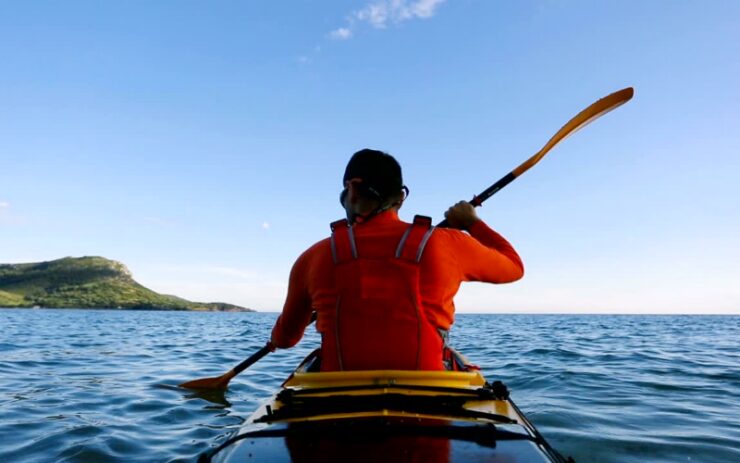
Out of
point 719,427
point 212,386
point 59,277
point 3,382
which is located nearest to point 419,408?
point 719,427

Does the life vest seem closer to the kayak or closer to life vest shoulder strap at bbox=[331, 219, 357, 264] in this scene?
life vest shoulder strap at bbox=[331, 219, 357, 264]

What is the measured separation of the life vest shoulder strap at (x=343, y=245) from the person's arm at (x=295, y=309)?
0.88ft

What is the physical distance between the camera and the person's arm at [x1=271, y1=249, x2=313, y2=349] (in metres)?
3.43

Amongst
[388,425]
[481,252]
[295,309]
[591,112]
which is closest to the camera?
[388,425]

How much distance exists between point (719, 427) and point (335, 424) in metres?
6.56

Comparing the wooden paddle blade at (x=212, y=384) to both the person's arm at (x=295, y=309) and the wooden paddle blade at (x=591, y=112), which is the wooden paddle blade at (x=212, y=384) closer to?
the person's arm at (x=295, y=309)

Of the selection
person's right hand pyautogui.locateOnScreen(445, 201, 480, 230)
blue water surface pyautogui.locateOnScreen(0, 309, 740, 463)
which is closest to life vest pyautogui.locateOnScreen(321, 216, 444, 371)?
person's right hand pyautogui.locateOnScreen(445, 201, 480, 230)

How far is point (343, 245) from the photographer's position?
3158mm

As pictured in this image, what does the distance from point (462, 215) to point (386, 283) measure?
1071 mm

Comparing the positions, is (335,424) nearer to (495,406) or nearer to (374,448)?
(374,448)

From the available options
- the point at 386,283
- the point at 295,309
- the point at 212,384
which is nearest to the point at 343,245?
the point at 386,283

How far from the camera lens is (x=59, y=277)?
182250 mm

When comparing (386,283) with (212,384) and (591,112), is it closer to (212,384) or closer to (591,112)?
(591,112)

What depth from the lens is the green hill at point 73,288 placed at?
159500mm
